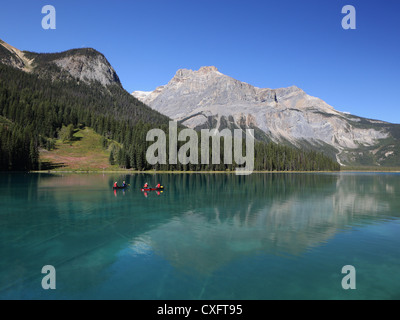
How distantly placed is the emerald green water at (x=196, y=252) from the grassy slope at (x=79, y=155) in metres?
119

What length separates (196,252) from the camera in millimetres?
23500

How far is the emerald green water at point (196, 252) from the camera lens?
16.7 metres

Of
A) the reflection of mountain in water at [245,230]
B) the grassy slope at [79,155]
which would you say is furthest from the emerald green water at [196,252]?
the grassy slope at [79,155]

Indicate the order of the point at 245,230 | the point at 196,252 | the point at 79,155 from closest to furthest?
1. the point at 196,252
2. the point at 245,230
3. the point at 79,155

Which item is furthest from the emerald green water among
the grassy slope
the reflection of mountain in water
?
the grassy slope

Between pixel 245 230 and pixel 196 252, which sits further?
pixel 245 230

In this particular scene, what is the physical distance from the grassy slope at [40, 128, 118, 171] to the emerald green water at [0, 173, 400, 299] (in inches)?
4704

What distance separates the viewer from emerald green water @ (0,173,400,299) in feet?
54.8

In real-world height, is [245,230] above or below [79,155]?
below

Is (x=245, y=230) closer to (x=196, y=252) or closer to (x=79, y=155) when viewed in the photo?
(x=196, y=252)

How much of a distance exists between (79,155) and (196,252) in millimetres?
163883

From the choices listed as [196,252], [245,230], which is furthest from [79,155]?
[196,252]
